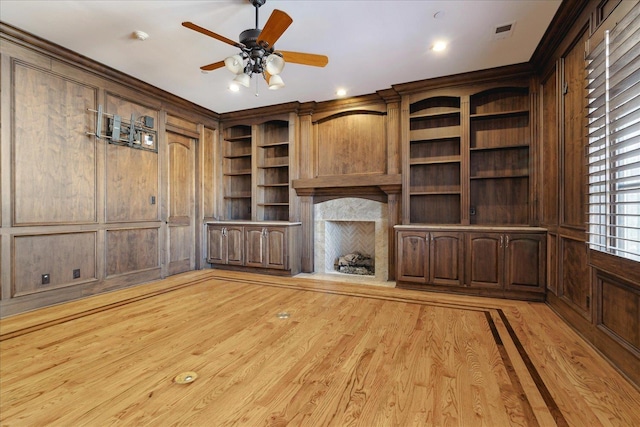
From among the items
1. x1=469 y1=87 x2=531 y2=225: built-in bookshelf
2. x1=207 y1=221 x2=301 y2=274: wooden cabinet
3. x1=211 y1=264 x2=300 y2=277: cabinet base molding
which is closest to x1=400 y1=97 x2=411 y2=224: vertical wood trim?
x1=469 y1=87 x2=531 y2=225: built-in bookshelf

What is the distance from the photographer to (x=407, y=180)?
170 inches

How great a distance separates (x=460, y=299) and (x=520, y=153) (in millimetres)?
2134

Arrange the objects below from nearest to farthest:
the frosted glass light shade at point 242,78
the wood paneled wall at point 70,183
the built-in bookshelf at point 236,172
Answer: the frosted glass light shade at point 242,78, the wood paneled wall at point 70,183, the built-in bookshelf at point 236,172

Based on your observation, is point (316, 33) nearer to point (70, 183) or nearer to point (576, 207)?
point (576, 207)

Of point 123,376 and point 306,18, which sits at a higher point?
point 306,18

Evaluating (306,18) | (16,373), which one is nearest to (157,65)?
(306,18)

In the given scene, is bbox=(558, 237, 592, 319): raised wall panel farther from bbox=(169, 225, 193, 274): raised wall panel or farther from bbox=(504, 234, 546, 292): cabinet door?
bbox=(169, 225, 193, 274): raised wall panel

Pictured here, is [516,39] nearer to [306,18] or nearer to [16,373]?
[306,18]

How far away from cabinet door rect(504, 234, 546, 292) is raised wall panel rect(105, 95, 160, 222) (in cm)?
483

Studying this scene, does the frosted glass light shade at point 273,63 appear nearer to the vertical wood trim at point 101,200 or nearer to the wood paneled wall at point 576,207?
the wood paneled wall at point 576,207

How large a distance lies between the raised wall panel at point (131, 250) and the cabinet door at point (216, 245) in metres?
1.01

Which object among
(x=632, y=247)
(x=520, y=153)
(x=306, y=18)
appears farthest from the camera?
(x=520, y=153)

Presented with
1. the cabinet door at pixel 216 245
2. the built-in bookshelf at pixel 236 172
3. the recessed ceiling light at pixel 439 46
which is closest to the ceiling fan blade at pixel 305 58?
the recessed ceiling light at pixel 439 46

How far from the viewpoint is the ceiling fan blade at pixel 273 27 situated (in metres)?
2.04
